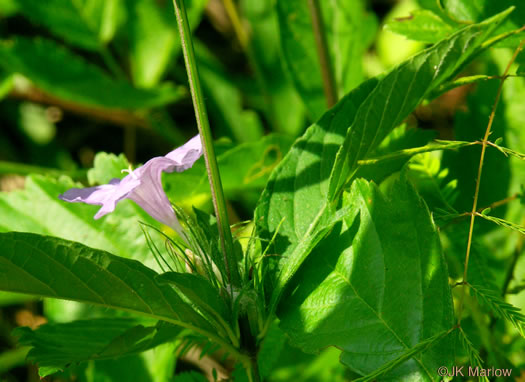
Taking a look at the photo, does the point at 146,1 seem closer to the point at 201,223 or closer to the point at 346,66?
the point at 346,66

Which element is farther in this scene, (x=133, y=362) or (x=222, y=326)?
(x=133, y=362)

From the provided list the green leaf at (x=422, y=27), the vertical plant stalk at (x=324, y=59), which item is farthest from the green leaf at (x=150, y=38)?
the green leaf at (x=422, y=27)

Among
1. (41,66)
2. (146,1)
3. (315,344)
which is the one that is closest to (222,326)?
(315,344)

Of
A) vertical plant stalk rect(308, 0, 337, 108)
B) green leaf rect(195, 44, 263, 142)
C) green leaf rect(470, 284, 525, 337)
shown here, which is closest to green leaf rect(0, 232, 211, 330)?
green leaf rect(470, 284, 525, 337)

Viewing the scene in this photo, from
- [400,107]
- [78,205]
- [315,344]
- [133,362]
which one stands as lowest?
[133,362]

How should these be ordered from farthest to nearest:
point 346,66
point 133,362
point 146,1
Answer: point 146,1 < point 346,66 < point 133,362

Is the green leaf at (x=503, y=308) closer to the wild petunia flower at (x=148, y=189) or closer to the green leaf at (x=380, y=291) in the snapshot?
the green leaf at (x=380, y=291)
